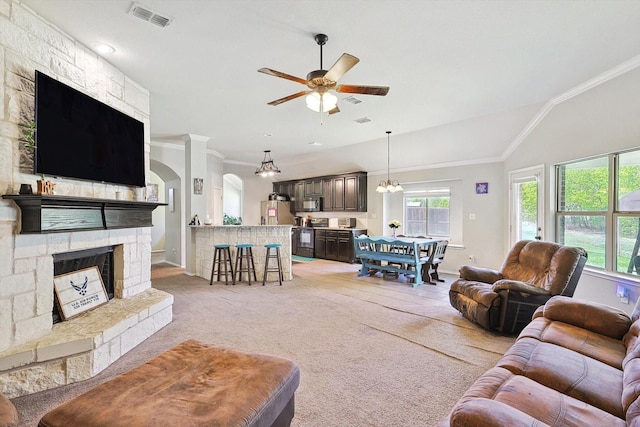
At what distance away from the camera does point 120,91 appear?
3.41m

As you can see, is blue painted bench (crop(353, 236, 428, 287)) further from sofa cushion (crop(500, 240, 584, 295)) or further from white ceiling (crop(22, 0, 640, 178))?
white ceiling (crop(22, 0, 640, 178))

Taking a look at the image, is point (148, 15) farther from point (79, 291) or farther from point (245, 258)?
point (245, 258)

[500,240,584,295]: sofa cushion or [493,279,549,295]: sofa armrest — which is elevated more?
[500,240,584,295]: sofa cushion

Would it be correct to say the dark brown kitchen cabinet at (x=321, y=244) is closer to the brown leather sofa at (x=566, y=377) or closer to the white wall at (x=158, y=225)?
the white wall at (x=158, y=225)

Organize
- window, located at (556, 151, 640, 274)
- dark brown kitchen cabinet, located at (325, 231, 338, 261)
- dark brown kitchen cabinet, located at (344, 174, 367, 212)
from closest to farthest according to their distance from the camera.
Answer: window, located at (556, 151, 640, 274) → dark brown kitchen cabinet, located at (344, 174, 367, 212) → dark brown kitchen cabinet, located at (325, 231, 338, 261)

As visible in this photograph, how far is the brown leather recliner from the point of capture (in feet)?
9.93

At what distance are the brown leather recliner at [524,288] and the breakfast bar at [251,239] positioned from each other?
321 centimetres

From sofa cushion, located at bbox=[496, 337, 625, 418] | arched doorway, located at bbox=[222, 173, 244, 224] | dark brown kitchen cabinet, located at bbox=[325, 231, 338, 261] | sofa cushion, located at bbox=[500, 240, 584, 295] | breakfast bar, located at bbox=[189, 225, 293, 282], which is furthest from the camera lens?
arched doorway, located at bbox=[222, 173, 244, 224]

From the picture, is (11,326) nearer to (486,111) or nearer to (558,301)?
(558,301)

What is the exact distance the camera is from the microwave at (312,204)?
8930 millimetres

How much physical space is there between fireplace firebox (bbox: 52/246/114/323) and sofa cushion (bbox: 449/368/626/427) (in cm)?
321

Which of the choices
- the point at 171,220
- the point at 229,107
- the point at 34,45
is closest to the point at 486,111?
the point at 229,107

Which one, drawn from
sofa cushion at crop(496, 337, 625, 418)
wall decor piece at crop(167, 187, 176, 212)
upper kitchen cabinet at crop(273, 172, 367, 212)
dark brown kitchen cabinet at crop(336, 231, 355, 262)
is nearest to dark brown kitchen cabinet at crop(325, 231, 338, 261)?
dark brown kitchen cabinet at crop(336, 231, 355, 262)

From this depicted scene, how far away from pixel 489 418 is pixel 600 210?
4.07 m
